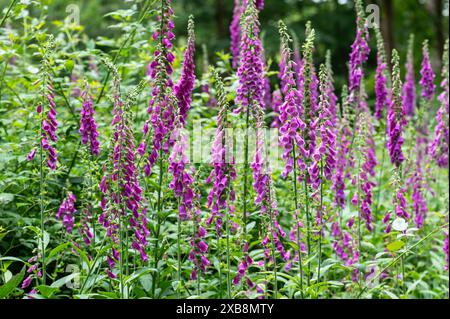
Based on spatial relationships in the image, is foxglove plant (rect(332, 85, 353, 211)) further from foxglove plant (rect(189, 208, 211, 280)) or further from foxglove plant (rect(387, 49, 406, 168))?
foxglove plant (rect(189, 208, 211, 280))

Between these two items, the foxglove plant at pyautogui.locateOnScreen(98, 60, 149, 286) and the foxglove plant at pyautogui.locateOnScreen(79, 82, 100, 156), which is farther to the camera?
the foxglove plant at pyautogui.locateOnScreen(79, 82, 100, 156)

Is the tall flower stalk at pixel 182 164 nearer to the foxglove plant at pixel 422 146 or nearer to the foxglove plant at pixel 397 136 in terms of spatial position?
the foxglove plant at pixel 397 136

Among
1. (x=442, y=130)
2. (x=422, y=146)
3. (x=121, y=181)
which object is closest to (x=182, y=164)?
(x=121, y=181)

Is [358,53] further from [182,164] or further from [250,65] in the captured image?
[182,164]

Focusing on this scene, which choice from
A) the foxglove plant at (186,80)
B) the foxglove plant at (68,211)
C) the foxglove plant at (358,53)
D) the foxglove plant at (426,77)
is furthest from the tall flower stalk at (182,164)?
the foxglove plant at (426,77)

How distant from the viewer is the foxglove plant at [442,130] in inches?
238

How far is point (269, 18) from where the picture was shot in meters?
25.9

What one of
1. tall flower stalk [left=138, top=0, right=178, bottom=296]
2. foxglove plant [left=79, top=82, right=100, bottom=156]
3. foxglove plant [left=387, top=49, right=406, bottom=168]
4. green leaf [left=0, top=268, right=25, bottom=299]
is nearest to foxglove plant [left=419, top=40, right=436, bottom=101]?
foxglove plant [left=387, top=49, right=406, bottom=168]

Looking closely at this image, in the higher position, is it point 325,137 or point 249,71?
point 249,71

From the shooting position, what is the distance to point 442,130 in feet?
19.9

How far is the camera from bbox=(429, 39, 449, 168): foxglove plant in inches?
238
